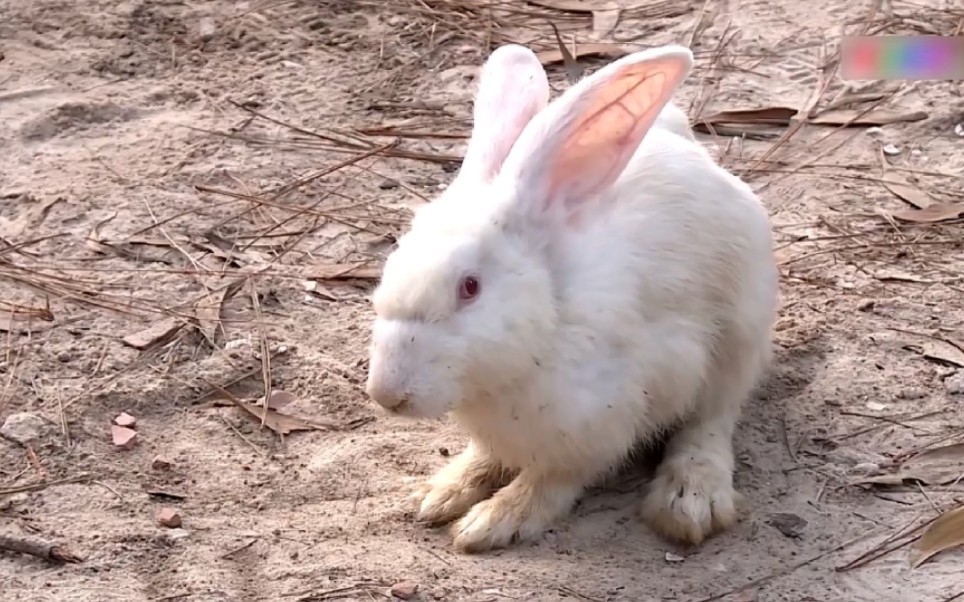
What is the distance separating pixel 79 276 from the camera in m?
4.72

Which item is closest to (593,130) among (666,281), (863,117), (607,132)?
(607,132)

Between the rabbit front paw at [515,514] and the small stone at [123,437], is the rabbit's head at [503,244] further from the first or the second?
the small stone at [123,437]

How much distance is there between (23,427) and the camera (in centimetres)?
392

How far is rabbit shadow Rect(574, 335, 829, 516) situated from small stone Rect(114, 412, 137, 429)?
1.33 meters

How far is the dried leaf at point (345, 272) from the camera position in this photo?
188 inches

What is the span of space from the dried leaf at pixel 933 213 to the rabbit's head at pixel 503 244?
1.83m

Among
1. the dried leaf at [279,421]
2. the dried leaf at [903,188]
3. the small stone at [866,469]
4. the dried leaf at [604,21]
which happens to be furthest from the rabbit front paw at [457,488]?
the dried leaf at [604,21]

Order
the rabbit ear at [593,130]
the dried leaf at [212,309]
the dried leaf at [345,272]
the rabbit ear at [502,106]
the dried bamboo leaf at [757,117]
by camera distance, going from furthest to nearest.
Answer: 1. the dried bamboo leaf at [757,117]
2. the dried leaf at [345,272]
3. the dried leaf at [212,309]
4. the rabbit ear at [502,106]
5. the rabbit ear at [593,130]

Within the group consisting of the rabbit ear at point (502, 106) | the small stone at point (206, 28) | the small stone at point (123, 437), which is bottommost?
the small stone at point (206, 28)

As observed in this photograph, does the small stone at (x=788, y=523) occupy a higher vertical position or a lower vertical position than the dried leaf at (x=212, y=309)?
higher

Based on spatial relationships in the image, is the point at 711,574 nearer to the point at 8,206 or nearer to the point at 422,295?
the point at 422,295

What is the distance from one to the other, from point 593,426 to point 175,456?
4.08ft

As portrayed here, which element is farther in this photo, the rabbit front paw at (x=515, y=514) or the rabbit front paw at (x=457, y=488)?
the rabbit front paw at (x=457, y=488)

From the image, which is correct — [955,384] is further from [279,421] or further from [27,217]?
[27,217]
